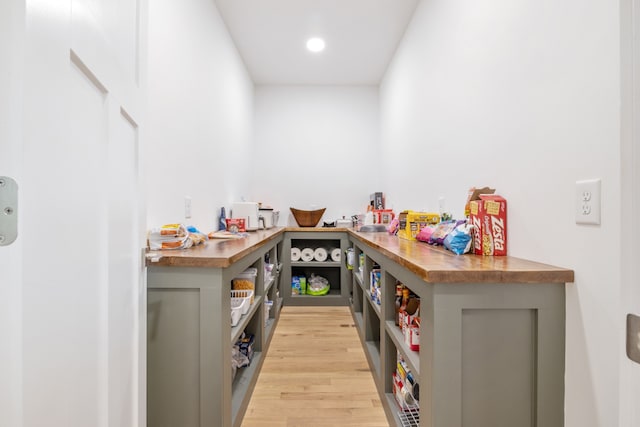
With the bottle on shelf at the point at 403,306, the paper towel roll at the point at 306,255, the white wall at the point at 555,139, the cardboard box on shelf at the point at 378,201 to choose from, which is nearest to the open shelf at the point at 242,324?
the bottle on shelf at the point at 403,306

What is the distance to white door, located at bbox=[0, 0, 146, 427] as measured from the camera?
46cm

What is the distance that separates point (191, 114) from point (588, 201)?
76.6 inches

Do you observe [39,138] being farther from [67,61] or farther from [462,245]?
[462,245]

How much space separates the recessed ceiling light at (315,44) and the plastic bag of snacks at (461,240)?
7.70 feet

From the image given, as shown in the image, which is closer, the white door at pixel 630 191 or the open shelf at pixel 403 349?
the white door at pixel 630 191

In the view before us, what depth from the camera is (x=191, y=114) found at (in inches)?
74.4

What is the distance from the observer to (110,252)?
768mm

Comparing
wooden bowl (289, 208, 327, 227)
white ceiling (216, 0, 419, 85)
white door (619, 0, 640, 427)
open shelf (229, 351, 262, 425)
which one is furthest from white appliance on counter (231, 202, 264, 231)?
white door (619, 0, 640, 427)

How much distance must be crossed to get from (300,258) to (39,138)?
3013 mm

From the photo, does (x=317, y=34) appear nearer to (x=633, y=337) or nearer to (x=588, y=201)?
(x=588, y=201)

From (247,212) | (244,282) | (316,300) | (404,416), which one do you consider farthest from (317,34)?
(404,416)

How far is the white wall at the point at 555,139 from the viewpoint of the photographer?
79 cm

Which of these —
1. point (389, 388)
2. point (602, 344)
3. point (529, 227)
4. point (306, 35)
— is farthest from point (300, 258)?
point (602, 344)

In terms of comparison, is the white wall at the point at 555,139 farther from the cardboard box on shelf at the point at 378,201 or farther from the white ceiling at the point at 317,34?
the cardboard box on shelf at the point at 378,201
